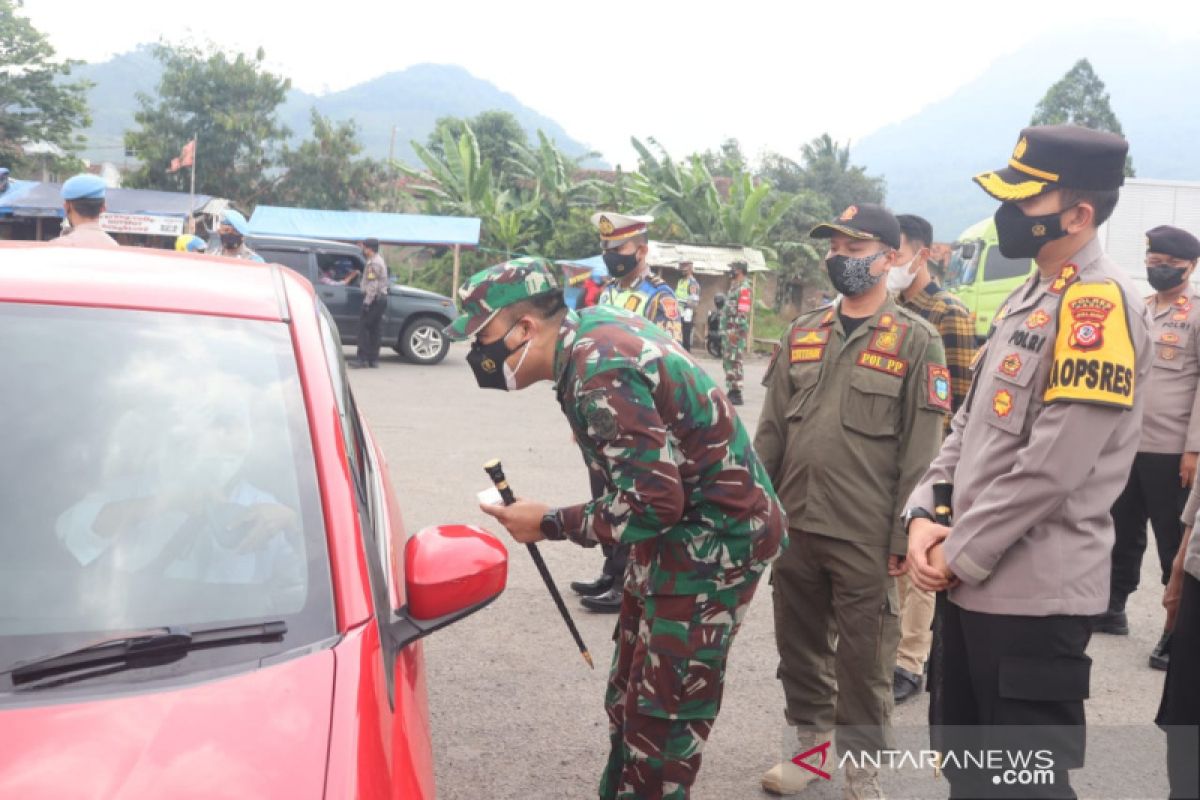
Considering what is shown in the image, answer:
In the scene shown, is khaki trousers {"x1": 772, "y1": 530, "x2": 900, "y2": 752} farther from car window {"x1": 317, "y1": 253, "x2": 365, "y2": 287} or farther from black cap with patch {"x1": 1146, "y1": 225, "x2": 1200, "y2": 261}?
car window {"x1": 317, "y1": 253, "x2": 365, "y2": 287}

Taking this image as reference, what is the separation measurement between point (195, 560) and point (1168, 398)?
4.91 meters

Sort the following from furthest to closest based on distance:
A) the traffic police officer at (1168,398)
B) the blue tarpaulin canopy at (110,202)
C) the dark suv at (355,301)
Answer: the blue tarpaulin canopy at (110,202)
the dark suv at (355,301)
the traffic police officer at (1168,398)

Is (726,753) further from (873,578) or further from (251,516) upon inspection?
(251,516)

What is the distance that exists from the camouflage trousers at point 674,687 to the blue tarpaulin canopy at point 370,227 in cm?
2445

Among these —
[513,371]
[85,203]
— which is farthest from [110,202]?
[513,371]

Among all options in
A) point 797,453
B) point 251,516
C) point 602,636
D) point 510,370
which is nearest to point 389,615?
point 251,516

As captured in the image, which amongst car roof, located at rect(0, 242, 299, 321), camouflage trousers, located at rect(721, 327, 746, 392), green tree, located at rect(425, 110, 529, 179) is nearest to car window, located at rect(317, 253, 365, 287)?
camouflage trousers, located at rect(721, 327, 746, 392)

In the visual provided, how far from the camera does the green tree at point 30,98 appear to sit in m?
32.0

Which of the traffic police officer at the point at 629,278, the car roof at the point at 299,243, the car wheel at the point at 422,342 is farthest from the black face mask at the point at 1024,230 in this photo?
the car wheel at the point at 422,342

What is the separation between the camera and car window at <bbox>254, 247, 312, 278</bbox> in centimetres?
1559

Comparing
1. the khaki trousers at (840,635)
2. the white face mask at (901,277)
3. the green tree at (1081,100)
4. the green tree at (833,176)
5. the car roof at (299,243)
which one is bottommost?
the khaki trousers at (840,635)

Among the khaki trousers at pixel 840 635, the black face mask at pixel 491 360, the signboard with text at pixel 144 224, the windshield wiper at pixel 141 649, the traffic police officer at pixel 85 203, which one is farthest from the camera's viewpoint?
the signboard with text at pixel 144 224

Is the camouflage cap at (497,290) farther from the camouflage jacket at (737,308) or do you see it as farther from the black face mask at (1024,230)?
the camouflage jacket at (737,308)

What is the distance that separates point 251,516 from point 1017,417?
170 centimetres
